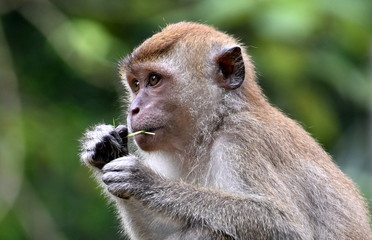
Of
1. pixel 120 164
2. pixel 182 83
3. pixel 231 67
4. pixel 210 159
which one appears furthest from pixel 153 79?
pixel 120 164

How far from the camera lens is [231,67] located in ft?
33.9

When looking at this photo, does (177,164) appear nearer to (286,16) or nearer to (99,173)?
(99,173)

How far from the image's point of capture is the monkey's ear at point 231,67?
406 inches

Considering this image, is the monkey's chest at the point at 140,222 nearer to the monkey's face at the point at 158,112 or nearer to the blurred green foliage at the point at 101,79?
the monkey's face at the point at 158,112

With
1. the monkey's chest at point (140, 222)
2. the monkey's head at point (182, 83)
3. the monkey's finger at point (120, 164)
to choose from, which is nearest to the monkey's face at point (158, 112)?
the monkey's head at point (182, 83)

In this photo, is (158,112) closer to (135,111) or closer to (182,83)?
(135,111)

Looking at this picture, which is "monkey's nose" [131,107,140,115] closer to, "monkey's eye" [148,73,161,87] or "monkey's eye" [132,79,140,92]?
"monkey's eye" [148,73,161,87]

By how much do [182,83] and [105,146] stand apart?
0.97m

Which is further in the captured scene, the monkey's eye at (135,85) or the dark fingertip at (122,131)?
the monkey's eye at (135,85)

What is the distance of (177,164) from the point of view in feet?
34.4

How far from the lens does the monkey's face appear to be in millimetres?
10234

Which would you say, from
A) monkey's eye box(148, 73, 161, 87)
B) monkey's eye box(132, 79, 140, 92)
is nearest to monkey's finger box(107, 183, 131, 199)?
monkey's eye box(148, 73, 161, 87)

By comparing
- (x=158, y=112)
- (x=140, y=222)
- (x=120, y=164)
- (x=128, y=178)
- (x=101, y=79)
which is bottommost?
(x=140, y=222)

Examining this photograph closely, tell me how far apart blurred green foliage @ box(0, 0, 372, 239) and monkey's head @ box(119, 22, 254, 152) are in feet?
4.32
